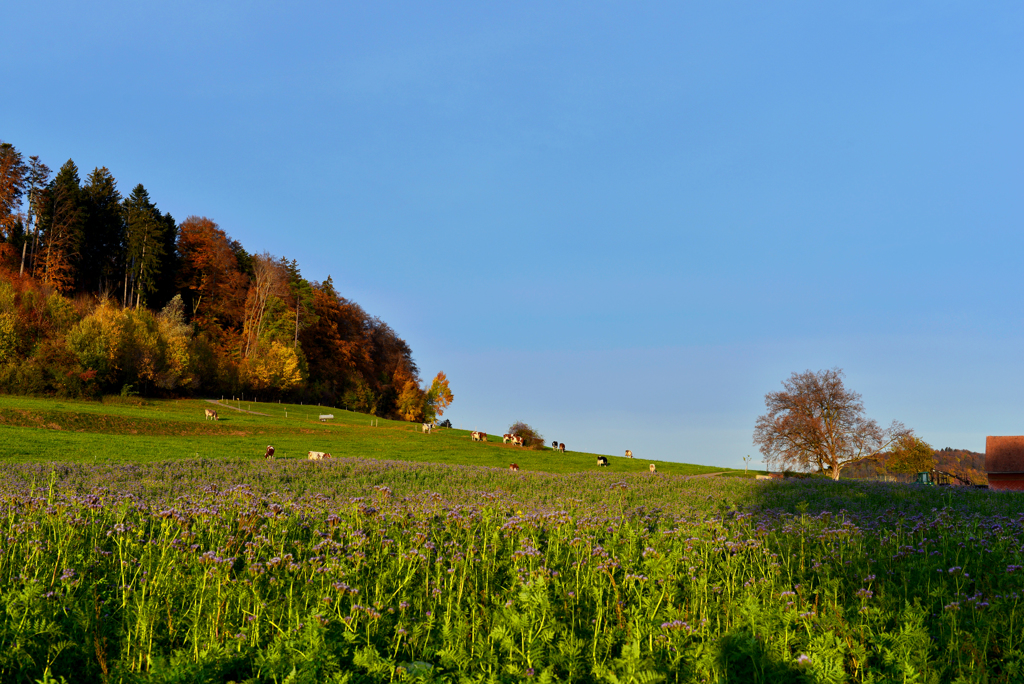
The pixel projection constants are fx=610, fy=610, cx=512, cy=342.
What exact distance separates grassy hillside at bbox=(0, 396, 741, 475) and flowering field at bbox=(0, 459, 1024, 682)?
1505cm

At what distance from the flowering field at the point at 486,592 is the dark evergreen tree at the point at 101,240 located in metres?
73.8

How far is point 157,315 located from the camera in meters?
67.1

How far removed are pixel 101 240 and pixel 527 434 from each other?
5962 centimetres

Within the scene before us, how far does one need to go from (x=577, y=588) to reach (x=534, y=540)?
1.23 m

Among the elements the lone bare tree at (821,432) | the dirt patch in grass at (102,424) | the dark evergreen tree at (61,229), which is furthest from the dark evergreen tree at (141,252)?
the lone bare tree at (821,432)

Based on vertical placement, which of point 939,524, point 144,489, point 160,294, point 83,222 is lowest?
point 144,489

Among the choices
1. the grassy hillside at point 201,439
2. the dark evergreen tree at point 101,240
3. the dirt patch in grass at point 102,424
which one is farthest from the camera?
the dark evergreen tree at point 101,240

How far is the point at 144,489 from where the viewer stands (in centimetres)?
1017

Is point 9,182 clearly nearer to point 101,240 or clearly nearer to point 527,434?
point 101,240

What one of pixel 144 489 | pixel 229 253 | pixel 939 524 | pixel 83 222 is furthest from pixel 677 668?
pixel 229 253

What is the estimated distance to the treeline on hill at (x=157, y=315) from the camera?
1984 inches

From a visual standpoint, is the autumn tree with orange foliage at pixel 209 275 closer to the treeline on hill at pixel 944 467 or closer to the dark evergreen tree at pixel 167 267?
the dark evergreen tree at pixel 167 267

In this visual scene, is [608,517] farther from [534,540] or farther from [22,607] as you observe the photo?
[22,607]

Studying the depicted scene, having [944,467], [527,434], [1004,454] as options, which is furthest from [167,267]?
[944,467]
